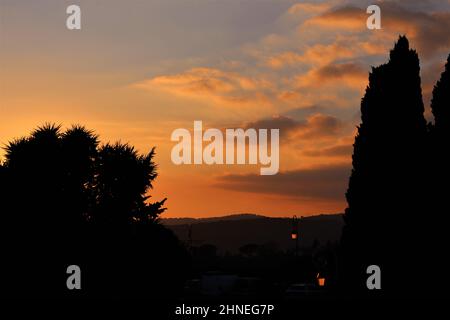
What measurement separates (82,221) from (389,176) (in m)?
16.4

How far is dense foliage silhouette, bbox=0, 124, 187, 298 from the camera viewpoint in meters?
39.8

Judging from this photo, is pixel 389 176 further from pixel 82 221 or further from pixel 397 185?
pixel 82 221

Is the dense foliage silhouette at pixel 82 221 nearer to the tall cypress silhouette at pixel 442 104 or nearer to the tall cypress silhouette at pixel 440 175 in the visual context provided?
the tall cypress silhouette at pixel 440 175

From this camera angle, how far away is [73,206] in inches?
1726

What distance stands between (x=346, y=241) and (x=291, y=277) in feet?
185

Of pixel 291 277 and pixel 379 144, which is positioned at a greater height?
pixel 379 144

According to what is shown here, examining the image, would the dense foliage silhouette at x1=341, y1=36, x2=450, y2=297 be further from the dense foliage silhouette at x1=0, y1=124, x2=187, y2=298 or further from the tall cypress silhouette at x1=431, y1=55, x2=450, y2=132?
the dense foliage silhouette at x1=0, y1=124, x2=187, y2=298

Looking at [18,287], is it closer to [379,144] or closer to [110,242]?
[110,242]

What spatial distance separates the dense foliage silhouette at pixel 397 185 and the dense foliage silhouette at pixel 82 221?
36.5 ft

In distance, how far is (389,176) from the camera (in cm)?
3984

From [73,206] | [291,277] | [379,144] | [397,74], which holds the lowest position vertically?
[291,277]

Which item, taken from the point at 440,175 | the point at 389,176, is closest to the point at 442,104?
the point at 440,175

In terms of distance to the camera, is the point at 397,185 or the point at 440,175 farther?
the point at 397,185
